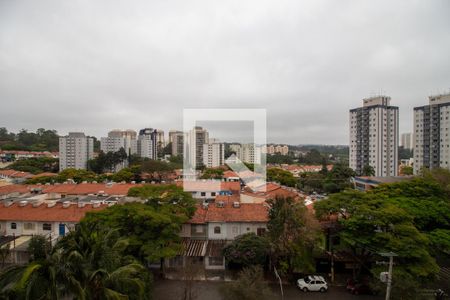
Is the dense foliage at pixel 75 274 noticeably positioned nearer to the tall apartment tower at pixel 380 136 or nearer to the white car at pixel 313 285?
the white car at pixel 313 285

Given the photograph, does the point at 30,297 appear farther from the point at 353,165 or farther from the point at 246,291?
the point at 353,165

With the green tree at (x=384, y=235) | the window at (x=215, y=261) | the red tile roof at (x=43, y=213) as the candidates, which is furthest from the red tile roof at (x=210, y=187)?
the green tree at (x=384, y=235)

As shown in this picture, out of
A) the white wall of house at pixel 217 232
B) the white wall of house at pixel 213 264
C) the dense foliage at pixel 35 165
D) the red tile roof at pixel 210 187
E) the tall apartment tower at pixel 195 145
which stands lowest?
the white wall of house at pixel 213 264

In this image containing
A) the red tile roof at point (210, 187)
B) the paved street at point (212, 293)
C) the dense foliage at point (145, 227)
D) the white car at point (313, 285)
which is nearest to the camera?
the paved street at point (212, 293)

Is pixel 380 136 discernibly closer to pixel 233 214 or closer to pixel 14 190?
pixel 233 214

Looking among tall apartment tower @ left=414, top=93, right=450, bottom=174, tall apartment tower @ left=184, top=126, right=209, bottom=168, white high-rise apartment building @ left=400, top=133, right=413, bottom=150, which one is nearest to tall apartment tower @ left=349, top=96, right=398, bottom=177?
tall apartment tower @ left=414, top=93, right=450, bottom=174

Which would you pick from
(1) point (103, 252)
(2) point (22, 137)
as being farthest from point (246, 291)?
(2) point (22, 137)

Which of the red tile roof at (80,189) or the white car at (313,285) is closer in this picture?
the white car at (313,285)

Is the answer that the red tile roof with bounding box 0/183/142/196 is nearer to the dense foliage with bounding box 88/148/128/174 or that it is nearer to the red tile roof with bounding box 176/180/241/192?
the red tile roof with bounding box 176/180/241/192
